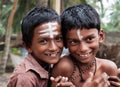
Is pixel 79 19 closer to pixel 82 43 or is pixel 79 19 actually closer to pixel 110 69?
pixel 82 43

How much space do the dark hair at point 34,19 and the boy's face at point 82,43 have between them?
0.40ft

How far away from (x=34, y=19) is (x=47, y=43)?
16 centimetres

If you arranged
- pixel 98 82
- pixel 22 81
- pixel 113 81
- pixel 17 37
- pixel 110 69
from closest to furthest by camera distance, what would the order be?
pixel 22 81, pixel 98 82, pixel 113 81, pixel 110 69, pixel 17 37

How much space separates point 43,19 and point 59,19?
107 millimetres

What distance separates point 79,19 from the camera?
6.07ft

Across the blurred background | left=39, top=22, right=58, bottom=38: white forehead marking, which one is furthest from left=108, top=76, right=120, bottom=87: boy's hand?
the blurred background

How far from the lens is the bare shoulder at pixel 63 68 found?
1841 millimetres

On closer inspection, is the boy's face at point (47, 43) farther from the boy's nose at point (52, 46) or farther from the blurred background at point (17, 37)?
the blurred background at point (17, 37)

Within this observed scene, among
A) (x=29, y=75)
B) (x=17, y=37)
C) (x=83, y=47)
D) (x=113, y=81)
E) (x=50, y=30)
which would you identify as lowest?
(x=17, y=37)

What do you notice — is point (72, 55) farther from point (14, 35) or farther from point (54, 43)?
point (14, 35)

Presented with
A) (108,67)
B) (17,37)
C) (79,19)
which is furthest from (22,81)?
(17,37)

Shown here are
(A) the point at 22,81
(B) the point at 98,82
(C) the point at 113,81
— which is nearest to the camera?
(A) the point at 22,81

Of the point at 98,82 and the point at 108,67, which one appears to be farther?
the point at 108,67

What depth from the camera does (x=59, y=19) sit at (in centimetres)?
185
